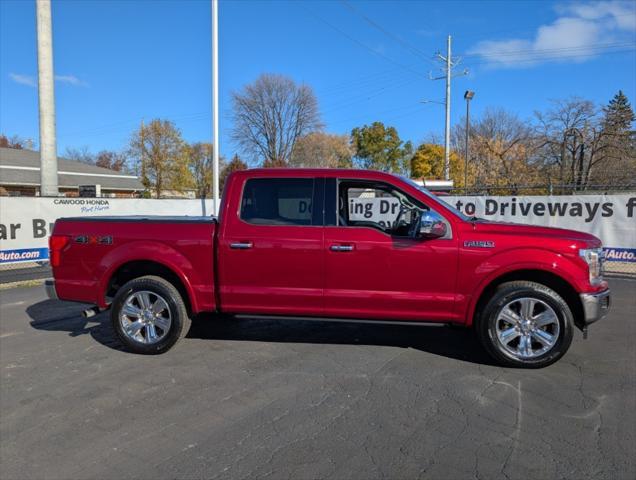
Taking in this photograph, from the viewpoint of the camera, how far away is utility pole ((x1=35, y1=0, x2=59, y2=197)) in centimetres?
1373

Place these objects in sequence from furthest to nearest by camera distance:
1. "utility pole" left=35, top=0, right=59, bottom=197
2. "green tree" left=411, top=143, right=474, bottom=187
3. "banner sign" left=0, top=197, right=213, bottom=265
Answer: "green tree" left=411, top=143, right=474, bottom=187 < "utility pole" left=35, top=0, right=59, bottom=197 < "banner sign" left=0, top=197, right=213, bottom=265

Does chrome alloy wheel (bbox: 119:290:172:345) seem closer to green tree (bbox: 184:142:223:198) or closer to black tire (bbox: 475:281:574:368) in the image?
black tire (bbox: 475:281:574:368)

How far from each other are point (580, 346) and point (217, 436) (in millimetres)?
4249

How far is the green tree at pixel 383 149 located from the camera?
50.5 metres

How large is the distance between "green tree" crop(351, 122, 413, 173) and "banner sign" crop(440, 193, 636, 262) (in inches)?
1500

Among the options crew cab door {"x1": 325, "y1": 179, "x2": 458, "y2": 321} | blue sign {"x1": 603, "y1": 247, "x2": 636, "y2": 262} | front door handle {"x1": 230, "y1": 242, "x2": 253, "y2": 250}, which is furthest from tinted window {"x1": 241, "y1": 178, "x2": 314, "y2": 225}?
blue sign {"x1": 603, "y1": 247, "x2": 636, "y2": 262}

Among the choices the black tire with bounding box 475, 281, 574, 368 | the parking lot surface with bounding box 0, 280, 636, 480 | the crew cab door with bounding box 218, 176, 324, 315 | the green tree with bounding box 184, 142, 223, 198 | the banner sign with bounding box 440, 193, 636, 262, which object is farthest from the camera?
the green tree with bounding box 184, 142, 223, 198

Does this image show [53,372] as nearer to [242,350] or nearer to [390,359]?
[242,350]

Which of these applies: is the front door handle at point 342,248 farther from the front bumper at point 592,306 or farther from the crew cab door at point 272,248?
the front bumper at point 592,306

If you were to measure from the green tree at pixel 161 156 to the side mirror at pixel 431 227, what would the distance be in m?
43.1

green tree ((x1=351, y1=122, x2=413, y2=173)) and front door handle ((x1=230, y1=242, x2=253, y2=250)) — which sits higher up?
green tree ((x1=351, y1=122, x2=413, y2=173))

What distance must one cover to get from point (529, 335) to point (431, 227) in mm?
1439

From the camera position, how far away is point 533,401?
3.93 metres

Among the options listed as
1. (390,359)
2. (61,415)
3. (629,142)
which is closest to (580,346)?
(390,359)
